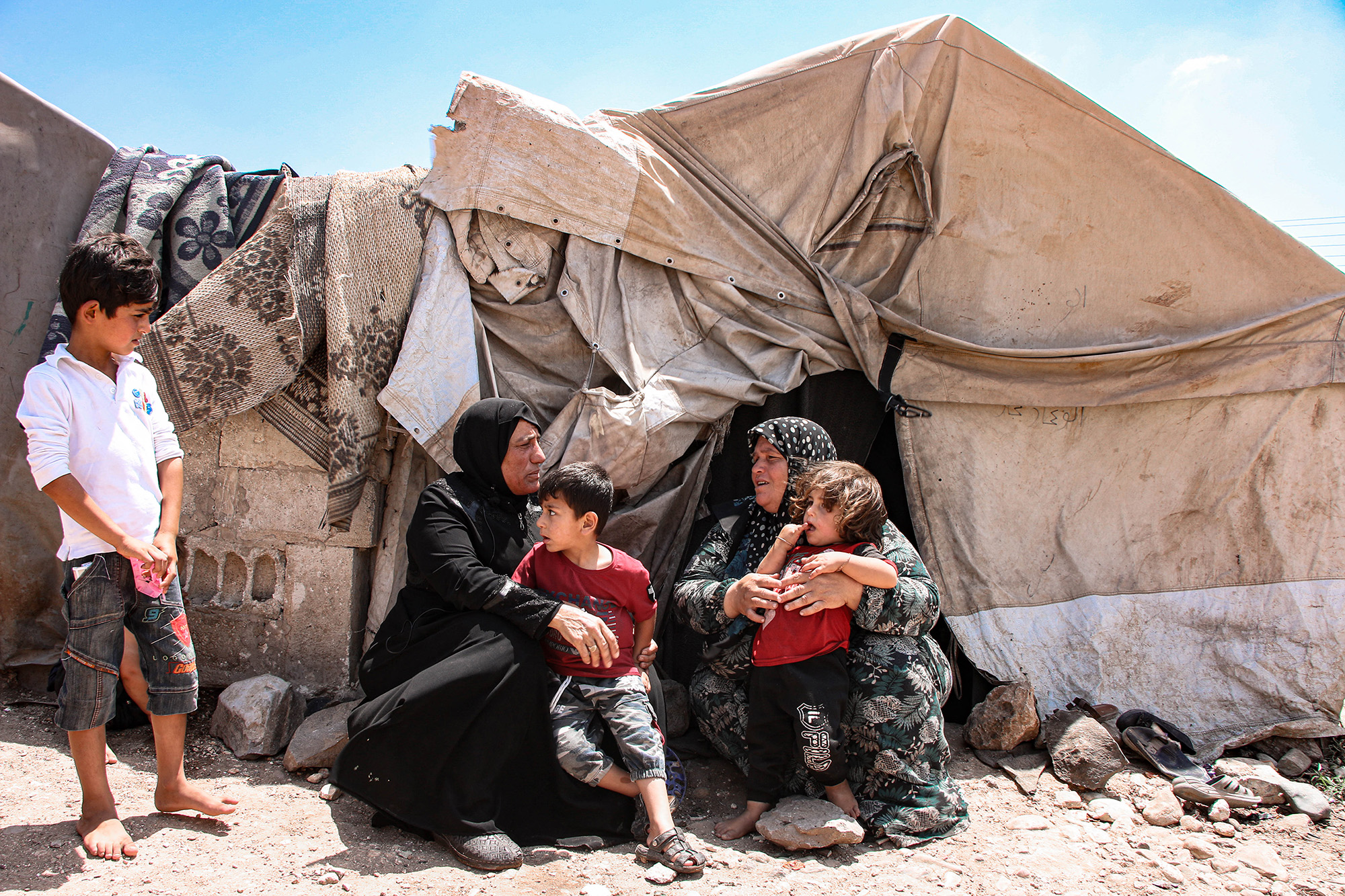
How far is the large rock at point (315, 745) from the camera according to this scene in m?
2.92

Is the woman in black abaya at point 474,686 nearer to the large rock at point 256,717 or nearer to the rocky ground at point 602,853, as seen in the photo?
the rocky ground at point 602,853

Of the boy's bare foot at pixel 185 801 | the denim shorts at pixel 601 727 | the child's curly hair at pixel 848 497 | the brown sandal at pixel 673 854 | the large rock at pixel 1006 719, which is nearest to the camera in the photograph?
the brown sandal at pixel 673 854

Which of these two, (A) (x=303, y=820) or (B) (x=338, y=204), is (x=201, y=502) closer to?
(B) (x=338, y=204)

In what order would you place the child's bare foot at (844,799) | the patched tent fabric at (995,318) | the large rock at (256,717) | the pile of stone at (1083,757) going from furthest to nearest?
the patched tent fabric at (995,318) < the large rock at (256,717) < the pile of stone at (1083,757) < the child's bare foot at (844,799)

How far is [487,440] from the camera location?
113 inches

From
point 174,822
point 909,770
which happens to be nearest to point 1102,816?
point 909,770

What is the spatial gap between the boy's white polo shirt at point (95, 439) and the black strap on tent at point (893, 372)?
2.83 meters

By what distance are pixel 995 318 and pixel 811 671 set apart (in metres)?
2.07

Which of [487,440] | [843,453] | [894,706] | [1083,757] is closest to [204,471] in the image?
[487,440]

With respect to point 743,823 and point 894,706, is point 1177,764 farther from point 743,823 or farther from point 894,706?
point 743,823

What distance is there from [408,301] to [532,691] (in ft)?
5.87

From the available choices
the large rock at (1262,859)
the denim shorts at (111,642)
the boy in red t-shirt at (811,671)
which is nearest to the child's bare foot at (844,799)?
the boy in red t-shirt at (811,671)

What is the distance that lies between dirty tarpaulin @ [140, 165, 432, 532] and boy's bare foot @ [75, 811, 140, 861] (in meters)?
1.29

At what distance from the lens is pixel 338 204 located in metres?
3.44
